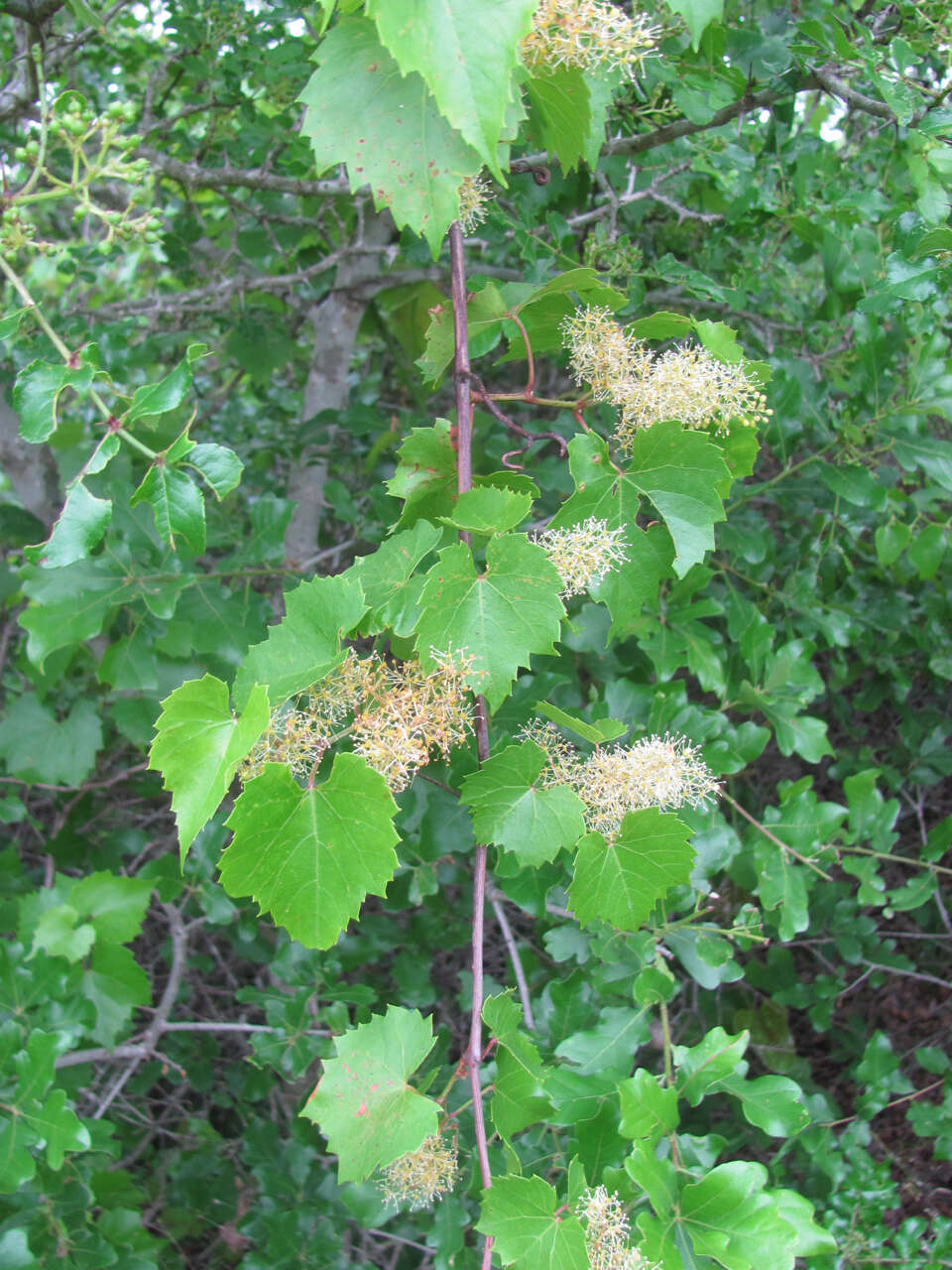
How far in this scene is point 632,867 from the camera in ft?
3.73

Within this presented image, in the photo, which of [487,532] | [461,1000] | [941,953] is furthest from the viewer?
[941,953]

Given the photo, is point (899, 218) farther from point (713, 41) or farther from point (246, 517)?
point (246, 517)

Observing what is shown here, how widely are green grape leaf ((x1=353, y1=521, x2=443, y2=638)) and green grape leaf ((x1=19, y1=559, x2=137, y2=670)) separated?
794 millimetres

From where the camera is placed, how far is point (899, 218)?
4.62ft

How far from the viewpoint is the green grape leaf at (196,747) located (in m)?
0.92

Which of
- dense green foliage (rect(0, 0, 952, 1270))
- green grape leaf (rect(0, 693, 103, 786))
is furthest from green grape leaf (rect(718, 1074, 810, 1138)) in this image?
green grape leaf (rect(0, 693, 103, 786))

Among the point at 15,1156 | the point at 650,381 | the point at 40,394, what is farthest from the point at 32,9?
the point at 15,1156

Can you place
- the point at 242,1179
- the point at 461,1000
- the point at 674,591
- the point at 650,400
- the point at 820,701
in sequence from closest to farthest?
1. the point at 650,400
2. the point at 674,591
3. the point at 461,1000
4. the point at 242,1179
5. the point at 820,701

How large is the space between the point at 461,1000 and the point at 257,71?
1997mm

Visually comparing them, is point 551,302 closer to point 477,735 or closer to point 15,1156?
point 477,735

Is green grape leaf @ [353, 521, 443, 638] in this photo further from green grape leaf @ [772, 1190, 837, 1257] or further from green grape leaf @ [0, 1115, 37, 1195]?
green grape leaf @ [0, 1115, 37, 1195]

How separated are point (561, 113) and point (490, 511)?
1.62 ft

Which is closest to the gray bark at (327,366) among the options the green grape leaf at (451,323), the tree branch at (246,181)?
the tree branch at (246,181)

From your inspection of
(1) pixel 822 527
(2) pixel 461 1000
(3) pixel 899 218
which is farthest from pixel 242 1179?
(3) pixel 899 218
